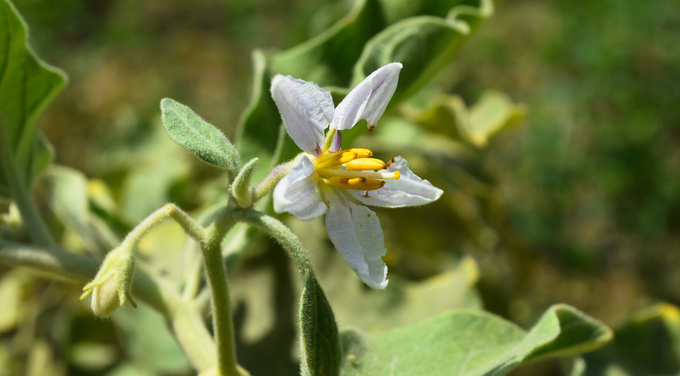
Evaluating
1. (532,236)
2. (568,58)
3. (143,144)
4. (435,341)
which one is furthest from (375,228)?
(568,58)

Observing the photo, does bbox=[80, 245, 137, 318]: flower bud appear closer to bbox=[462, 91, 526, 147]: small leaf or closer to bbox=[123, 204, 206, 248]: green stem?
bbox=[123, 204, 206, 248]: green stem

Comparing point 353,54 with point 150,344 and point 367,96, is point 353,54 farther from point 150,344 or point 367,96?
point 150,344

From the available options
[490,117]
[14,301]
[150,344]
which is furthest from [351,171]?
[14,301]

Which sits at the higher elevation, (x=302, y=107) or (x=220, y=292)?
(x=302, y=107)

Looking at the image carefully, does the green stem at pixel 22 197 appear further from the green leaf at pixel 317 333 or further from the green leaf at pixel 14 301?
the green leaf at pixel 14 301

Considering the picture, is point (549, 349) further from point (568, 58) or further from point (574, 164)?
point (568, 58)

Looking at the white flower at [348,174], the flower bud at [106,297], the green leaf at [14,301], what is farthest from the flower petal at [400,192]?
the green leaf at [14,301]
